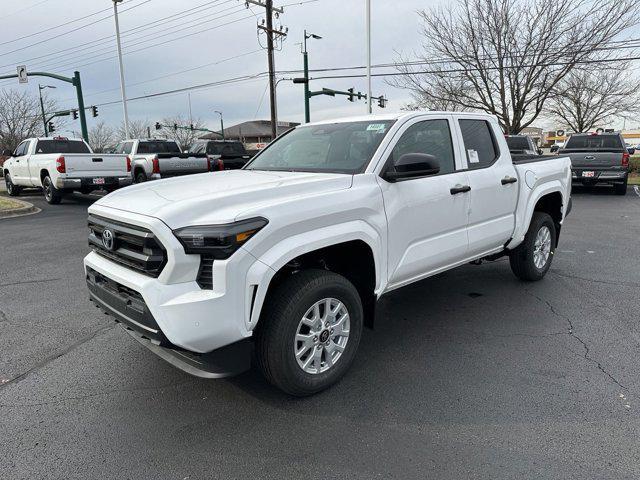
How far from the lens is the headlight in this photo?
263 cm

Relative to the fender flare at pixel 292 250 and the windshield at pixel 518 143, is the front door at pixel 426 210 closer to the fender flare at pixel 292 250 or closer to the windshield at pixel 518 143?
the fender flare at pixel 292 250

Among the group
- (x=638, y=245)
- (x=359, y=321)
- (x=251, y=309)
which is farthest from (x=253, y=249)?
(x=638, y=245)

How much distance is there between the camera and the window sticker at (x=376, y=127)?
154 inches

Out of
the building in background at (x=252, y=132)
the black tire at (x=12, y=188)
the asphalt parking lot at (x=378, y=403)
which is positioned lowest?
the asphalt parking lot at (x=378, y=403)

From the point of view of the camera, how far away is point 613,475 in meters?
2.45

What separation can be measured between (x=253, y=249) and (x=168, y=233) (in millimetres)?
474

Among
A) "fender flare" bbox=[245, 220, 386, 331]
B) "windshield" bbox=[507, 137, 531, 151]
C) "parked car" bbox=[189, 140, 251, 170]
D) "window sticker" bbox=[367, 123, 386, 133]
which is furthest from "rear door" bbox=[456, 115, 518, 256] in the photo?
"parked car" bbox=[189, 140, 251, 170]

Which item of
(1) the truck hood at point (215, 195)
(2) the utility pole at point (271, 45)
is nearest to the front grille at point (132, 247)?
(1) the truck hood at point (215, 195)

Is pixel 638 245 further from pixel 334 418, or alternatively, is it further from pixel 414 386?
pixel 334 418

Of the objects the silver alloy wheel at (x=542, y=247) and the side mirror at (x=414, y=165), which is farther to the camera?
the silver alloy wheel at (x=542, y=247)

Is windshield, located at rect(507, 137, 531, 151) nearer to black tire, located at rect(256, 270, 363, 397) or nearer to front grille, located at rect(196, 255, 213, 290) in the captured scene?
black tire, located at rect(256, 270, 363, 397)

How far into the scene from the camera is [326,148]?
4.15 metres

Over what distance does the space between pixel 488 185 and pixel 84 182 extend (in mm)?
11771

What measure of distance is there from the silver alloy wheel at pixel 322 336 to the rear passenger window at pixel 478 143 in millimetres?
2049
